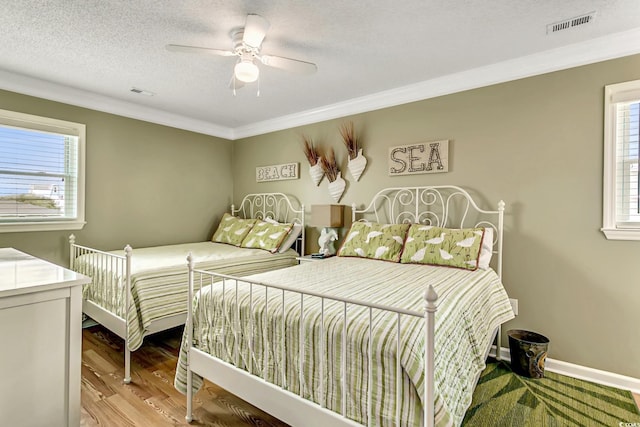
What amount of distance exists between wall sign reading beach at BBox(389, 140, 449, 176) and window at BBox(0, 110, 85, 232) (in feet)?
10.4

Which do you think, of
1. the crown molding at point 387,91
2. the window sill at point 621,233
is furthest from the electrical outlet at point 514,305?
the crown molding at point 387,91

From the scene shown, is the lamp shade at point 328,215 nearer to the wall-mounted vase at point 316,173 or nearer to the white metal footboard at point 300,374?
the wall-mounted vase at point 316,173

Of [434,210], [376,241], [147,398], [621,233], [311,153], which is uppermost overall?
[311,153]

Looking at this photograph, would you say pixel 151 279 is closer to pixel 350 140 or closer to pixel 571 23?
pixel 350 140

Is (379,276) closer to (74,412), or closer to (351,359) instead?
(351,359)

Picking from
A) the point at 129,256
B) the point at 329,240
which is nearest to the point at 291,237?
the point at 329,240

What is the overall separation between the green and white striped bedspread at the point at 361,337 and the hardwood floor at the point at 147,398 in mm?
199

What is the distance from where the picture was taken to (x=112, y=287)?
250 cm

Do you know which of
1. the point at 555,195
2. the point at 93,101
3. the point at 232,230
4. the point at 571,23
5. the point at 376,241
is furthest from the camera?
the point at 232,230

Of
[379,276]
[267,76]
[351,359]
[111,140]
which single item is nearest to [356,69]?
[267,76]

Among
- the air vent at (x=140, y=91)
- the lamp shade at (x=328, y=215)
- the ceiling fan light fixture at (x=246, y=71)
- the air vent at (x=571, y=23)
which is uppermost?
the air vent at (x=571, y=23)

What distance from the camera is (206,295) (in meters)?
1.80

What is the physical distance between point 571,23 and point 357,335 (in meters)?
2.36

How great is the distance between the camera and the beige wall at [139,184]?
311cm
